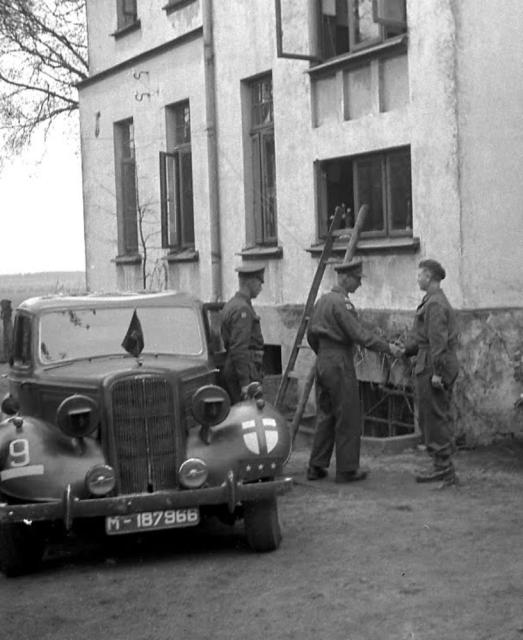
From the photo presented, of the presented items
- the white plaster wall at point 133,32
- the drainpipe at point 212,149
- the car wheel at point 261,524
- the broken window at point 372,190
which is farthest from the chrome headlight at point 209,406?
the white plaster wall at point 133,32

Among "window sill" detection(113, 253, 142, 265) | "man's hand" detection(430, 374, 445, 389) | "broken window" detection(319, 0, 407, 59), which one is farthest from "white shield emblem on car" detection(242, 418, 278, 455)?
"window sill" detection(113, 253, 142, 265)

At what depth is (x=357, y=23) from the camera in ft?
48.3

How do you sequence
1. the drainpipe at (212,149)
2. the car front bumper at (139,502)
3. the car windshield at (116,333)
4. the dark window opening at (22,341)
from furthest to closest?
1. the drainpipe at (212,149)
2. the dark window opening at (22,341)
3. the car windshield at (116,333)
4. the car front bumper at (139,502)

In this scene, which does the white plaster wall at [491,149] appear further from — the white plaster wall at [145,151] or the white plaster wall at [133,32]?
the white plaster wall at [133,32]

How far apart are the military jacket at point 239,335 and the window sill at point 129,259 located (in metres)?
9.69

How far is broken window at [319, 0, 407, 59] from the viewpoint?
13.7 meters

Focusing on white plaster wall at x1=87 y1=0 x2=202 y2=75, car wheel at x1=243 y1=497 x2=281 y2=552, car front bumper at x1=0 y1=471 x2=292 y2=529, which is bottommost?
car wheel at x1=243 y1=497 x2=281 y2=552

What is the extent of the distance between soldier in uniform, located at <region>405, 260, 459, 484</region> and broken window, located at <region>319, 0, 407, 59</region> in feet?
13.0

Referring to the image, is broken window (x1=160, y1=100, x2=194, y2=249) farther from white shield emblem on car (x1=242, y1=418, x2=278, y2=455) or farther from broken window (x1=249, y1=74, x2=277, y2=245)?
white shield emblem on car (x1=242, y1=418, x2=278, y2=455)

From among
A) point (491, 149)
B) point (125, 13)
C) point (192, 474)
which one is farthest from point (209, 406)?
point (125, 13)

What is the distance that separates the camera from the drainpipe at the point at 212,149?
59.2 ft

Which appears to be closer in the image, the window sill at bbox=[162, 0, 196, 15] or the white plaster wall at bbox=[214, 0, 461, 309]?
the white plaster wall at bbox=[214, 0, 461, 309]

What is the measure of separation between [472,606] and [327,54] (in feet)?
32.5

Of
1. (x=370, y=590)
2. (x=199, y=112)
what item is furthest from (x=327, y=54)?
(x=370, y=590)
